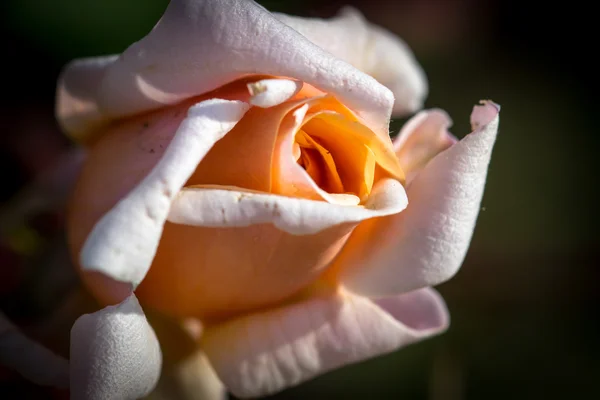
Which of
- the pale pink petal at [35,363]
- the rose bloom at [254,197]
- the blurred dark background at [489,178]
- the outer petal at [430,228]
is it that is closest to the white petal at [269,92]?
the rose bloom at [254,197]

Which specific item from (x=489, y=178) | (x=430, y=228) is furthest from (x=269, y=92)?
(x=489, y=178)

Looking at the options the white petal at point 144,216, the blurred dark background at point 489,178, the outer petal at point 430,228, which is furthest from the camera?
the blurred dark background at point 489,178

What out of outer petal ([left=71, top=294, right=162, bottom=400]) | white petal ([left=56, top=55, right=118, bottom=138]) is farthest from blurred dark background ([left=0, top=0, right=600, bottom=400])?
outer petal ([left=71, top=294, right=162, bottom=400])

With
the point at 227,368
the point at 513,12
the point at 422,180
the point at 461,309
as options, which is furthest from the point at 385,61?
the point at 513,12

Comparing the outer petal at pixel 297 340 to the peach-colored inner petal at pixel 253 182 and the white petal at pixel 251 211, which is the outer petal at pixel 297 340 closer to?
the peach-colored inner petal at pixel 253 182

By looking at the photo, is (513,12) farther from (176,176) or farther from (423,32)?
(176,176)
